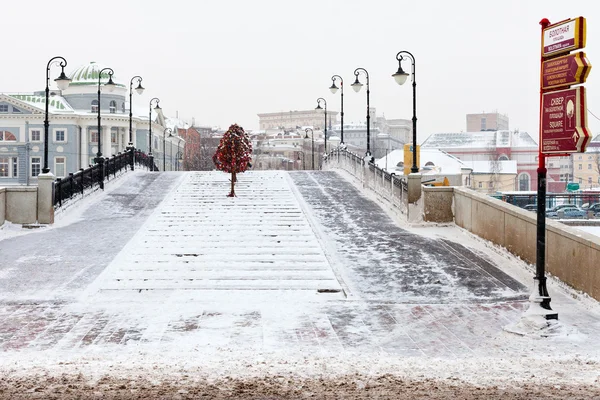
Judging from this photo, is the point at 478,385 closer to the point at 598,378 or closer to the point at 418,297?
the point at 598,378

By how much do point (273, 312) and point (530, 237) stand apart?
21.2 ft

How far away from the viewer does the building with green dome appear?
7531 cm

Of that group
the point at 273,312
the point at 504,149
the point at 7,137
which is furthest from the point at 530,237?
the point at 504,149

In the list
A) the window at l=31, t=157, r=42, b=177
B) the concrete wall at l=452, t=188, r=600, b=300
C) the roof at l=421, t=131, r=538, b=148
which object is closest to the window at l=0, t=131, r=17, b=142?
the window at l=31, t=157, r=42, b=177

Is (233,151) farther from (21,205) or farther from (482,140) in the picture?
(482,140)

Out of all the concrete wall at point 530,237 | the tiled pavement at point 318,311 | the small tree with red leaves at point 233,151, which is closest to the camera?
the tiled pavement at point 318,311

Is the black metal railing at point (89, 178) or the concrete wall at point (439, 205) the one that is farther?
the black metal railing at point (89, 178)

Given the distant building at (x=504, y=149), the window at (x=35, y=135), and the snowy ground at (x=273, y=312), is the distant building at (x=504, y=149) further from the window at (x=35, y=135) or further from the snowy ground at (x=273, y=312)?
the snowy ground at (x=273, y=312)

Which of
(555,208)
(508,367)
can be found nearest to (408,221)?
(508,367)

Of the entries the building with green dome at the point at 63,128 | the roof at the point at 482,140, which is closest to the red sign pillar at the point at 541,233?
the building with green dome at the point at 63,128

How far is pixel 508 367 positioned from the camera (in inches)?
324

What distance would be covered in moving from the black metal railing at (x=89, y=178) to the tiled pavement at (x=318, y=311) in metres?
4.01

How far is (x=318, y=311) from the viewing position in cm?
1139

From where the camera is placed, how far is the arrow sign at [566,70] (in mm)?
9461
